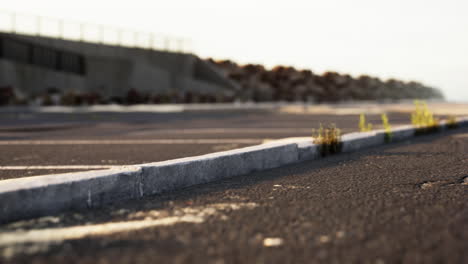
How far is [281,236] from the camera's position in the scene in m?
3.04

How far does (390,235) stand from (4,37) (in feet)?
112

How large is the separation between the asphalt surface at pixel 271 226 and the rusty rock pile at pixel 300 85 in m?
42.7

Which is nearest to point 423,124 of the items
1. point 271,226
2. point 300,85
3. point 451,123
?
point 451,123

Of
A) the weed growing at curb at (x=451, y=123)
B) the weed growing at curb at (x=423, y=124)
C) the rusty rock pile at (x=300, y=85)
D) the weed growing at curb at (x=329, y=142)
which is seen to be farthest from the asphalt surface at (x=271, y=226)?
the rusty rock pile at (x=300, y=85)

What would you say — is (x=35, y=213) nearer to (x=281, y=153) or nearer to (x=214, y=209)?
(x=214, y=209)

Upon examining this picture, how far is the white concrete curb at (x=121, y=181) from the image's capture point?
3.60m

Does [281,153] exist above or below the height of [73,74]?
below

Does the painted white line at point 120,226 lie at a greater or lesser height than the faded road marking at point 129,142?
lesser

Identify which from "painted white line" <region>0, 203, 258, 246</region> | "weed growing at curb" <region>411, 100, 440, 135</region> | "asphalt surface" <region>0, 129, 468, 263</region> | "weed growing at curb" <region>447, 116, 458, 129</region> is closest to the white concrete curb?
"asphalt surface" <region>0, 129, 468, 263</region>

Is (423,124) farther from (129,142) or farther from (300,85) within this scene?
(300,85)

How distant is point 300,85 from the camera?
61.9m

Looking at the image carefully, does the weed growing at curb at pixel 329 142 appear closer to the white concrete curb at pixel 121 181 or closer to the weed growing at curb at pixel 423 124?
the white concrete curb at pixel 121 181

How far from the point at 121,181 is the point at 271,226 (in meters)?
1.61

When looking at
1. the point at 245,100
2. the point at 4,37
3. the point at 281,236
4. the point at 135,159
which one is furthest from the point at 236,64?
the point at 281,236
